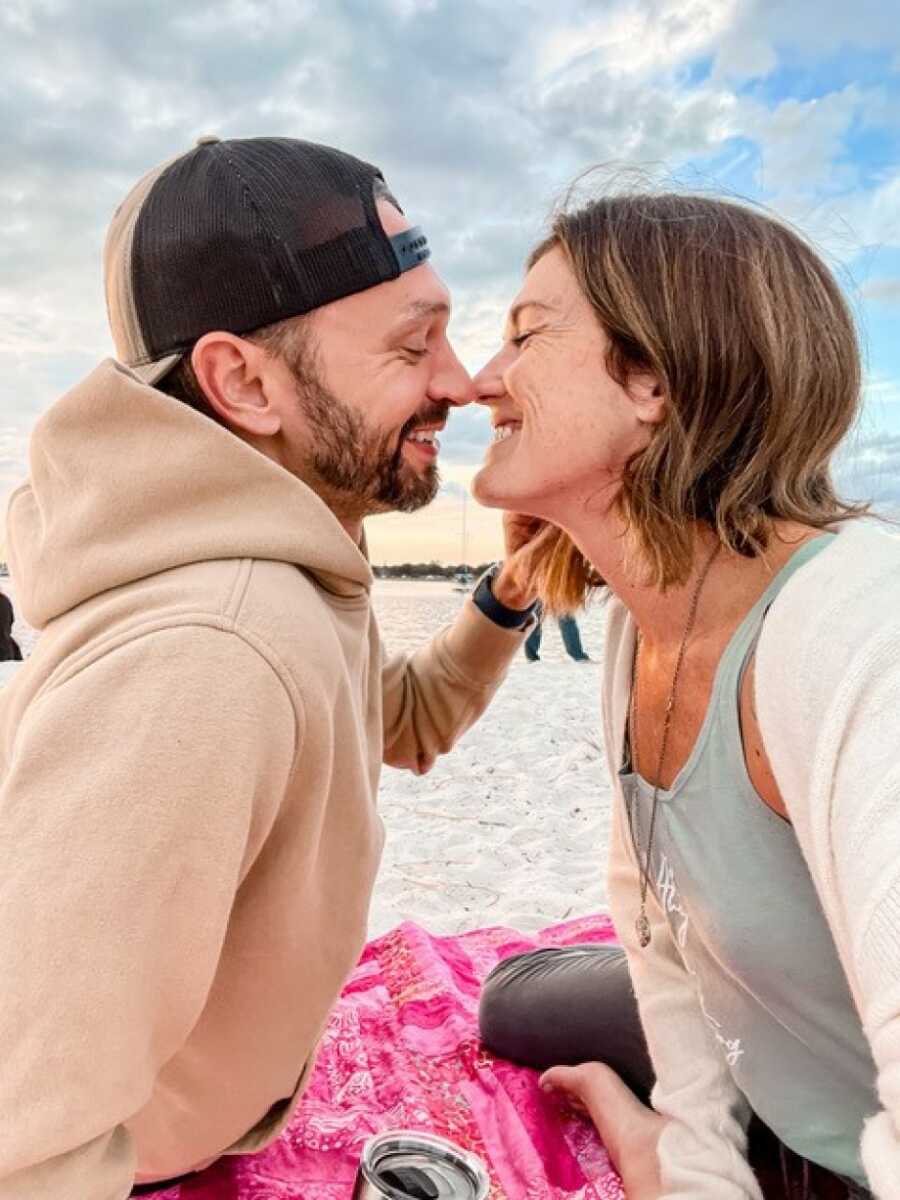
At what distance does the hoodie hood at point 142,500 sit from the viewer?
1.71 metres

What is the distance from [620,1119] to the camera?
2764mm

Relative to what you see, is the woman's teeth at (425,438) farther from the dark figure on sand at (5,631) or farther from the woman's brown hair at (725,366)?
the dark figure on sand at (5,631)

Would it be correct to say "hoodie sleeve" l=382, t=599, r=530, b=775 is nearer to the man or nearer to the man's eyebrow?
the man

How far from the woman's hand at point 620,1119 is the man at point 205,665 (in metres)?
0.93

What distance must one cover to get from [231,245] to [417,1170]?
6.41 feet

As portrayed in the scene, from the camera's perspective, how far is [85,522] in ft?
5.78

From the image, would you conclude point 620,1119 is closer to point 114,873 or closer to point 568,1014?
point 568,1014

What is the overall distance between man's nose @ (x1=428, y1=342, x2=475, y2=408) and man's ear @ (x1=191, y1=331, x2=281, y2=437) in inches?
16.4

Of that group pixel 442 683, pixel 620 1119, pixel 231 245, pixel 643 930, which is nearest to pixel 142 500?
pixel 231 245

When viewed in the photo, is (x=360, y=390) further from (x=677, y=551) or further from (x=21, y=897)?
(x=21, y=897)

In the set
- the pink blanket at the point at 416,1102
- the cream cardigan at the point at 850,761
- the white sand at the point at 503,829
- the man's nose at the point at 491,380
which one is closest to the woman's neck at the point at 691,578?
the cream cardigan at the point at 850,761

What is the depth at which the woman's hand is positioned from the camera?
2574 mm

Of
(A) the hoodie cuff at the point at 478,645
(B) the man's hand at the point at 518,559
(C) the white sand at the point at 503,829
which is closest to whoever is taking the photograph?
(B) the man's hand at the point at 518,559

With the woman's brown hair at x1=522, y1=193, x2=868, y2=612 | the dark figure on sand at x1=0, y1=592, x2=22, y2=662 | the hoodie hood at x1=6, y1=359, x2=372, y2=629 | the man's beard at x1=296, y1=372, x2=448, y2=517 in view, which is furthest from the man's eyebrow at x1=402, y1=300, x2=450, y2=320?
the dark figure on sand at x1=0, y1=592, x2=22, y2=662
